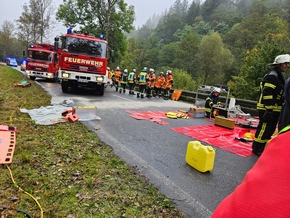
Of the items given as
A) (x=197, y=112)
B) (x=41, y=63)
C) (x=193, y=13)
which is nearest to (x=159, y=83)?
(x=197, y=112)

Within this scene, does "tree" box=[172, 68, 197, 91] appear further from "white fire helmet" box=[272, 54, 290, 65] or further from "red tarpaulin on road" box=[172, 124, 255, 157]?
"white fire helmet" box=[272, 54, 290, 65]

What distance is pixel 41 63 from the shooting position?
17.7m

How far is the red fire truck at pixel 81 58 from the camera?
10875mm

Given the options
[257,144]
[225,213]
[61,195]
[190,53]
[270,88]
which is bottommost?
[61,195]

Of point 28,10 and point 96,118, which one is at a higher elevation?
point 28,10

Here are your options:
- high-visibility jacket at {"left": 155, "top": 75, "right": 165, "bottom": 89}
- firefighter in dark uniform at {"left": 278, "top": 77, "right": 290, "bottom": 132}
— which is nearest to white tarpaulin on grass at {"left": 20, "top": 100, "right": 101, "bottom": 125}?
firefighter in dark uniform at {"left": 278, "top": 77, "right": 290, "bottom": 132}

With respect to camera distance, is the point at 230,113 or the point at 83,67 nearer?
the point at 230,113

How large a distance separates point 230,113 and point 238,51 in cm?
4103

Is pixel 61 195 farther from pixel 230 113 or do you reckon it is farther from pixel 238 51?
pixel 238 51

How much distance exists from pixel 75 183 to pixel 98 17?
25061 millimetres

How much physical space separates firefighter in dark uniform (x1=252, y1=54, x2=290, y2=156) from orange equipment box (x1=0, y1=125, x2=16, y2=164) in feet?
14.6

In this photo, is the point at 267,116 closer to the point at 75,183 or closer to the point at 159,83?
the point at 75,183

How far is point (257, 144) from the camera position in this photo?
15.8 feet

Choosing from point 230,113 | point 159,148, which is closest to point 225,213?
point 159,148
